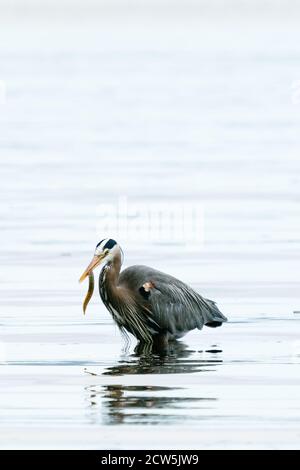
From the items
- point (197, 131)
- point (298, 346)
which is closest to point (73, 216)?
point (298, 346)

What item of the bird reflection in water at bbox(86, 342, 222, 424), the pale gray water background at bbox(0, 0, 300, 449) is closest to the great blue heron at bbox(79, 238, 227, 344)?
the pale gray water background at bbox(0, 0, 300, 449)

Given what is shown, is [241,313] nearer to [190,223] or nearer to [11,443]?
[11,443]

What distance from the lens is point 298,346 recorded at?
15.0 m

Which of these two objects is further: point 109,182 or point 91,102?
point 91,102

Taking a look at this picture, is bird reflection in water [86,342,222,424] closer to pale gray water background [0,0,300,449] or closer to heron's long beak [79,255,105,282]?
pale gray water background [0,0,300,449]

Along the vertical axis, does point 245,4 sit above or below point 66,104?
above

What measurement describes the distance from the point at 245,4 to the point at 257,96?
98.2 meters

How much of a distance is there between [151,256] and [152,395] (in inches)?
268

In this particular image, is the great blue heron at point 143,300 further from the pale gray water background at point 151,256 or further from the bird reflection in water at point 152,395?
the bird reflection in water at point 152,395

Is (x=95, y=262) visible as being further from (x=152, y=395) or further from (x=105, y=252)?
(x=152, y=395)

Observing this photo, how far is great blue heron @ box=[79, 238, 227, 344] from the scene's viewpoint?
15430 mm

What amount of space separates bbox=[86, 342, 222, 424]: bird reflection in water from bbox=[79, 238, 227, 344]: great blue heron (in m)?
0.54

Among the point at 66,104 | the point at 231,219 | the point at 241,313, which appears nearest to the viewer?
the point at 241,313

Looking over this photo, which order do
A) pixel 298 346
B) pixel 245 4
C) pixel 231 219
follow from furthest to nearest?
1. pixel 245 4
2. pixel 231 219
3. pixel 298 346
